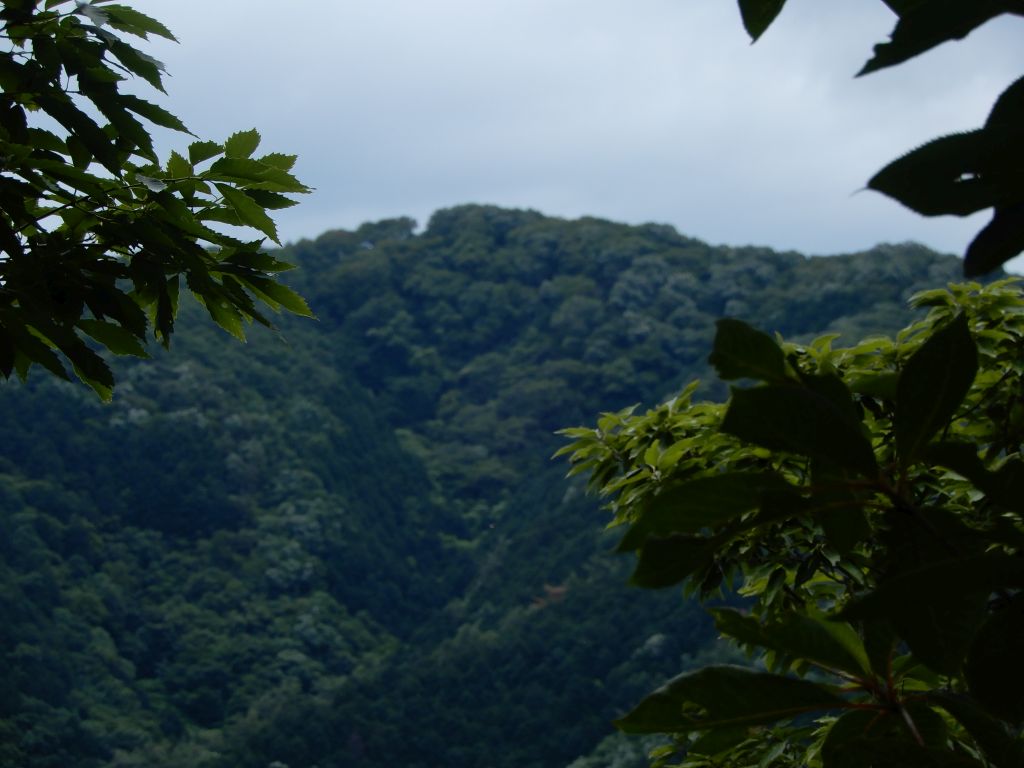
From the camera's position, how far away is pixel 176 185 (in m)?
1.31

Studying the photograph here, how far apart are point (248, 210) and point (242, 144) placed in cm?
9

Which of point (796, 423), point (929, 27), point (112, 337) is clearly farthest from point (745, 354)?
point (112, 337)

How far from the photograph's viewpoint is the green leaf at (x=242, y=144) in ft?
4.45

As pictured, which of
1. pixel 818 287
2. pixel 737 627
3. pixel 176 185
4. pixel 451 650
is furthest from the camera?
pixel 818 287

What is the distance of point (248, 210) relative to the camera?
1.35m

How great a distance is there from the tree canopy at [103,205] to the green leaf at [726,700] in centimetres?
84

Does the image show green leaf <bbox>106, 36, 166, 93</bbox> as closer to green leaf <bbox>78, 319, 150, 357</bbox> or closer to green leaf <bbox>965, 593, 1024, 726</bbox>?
green leaf <bbox>78, 319, 150, 357</bbox>

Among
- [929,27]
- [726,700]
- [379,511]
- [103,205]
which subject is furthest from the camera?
[379,511]

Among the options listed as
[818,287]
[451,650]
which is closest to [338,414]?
[451,650]

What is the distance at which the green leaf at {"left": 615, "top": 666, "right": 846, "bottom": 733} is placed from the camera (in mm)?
535

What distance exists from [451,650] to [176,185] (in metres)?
28.5

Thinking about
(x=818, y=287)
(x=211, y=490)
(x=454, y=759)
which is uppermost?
(x=818, y=287)

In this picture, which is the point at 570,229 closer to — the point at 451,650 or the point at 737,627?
the point at 451,650

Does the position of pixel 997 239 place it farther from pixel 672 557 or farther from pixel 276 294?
pixel 276 294
